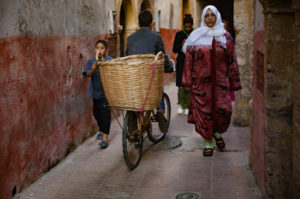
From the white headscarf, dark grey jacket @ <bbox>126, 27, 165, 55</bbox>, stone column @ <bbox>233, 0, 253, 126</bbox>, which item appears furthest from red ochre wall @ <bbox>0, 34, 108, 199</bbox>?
stone column @ <bbox>233, 0, 253, 126</bbox>

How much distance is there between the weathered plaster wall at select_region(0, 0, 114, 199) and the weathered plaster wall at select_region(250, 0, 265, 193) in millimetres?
2304

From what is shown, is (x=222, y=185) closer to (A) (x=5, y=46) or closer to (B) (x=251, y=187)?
(B) (x=251, y=187)

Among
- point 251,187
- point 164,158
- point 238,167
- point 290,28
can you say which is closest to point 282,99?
point 290,28

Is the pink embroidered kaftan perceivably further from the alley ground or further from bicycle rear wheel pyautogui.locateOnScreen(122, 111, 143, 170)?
bicycle rear wheel pyautogui.locateOnScreen(122, 111, 143, 170)

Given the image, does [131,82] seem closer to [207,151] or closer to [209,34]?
[209,34]

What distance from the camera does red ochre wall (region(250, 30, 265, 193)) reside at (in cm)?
401

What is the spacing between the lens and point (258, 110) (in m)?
4.23

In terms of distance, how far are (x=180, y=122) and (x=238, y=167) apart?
263cm

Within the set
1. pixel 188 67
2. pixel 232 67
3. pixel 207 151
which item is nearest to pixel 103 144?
pixel 207 151

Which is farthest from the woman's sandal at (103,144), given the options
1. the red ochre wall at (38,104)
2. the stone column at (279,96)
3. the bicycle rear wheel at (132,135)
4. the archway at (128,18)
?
the archway at (128,18)

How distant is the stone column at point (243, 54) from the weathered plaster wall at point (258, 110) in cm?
234

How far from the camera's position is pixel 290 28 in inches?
134

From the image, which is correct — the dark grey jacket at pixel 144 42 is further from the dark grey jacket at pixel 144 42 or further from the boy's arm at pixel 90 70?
the boy's arm at pixel 90 70

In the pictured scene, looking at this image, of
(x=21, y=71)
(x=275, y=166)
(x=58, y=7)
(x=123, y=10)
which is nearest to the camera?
(x=275, y=166)
